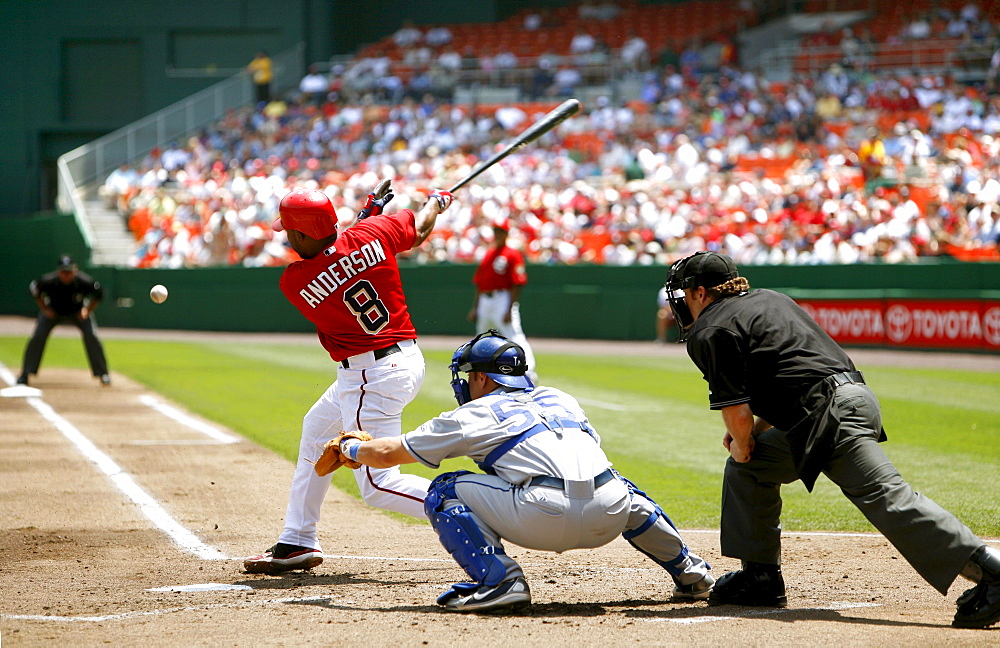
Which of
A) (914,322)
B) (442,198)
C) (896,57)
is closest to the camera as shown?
(442,198)

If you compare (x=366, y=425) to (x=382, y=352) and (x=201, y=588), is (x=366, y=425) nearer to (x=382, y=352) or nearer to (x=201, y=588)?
(x=382, y=352)

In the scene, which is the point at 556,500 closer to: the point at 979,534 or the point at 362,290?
the point at 362,290

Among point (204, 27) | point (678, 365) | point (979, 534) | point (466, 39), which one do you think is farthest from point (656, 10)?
point (979, 534)

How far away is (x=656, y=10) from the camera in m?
36.0

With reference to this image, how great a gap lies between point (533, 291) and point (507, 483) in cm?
1893

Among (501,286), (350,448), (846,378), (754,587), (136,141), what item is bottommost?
(754,587)

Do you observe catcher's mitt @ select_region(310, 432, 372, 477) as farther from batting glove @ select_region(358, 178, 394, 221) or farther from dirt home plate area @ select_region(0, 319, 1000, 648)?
batting glove @ select_region(358, 178, 394, 221)

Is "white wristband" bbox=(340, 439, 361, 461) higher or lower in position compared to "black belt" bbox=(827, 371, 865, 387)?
lower

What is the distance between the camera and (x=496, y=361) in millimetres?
4781

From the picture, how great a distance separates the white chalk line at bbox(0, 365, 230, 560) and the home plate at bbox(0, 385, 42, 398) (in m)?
A: 1.40

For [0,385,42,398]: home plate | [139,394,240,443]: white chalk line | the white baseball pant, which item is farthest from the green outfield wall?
the white baseball pant

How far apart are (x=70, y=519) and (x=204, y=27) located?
3319 cm

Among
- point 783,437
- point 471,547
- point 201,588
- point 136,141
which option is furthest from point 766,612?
point 136,141

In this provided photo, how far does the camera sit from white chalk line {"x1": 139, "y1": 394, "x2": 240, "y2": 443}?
10.5 metres
